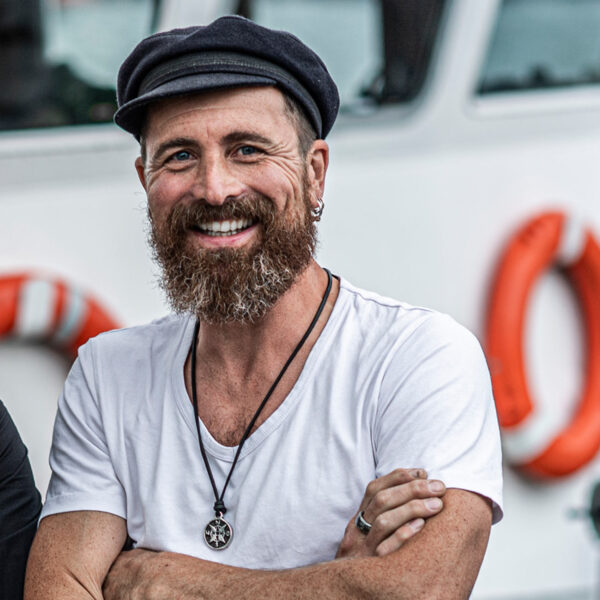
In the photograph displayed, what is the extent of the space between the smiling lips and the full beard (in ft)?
0.03

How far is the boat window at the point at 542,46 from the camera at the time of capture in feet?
16.0

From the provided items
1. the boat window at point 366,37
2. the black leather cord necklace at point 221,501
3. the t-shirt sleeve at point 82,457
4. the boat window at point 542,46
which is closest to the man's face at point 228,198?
the black leather cord necklace at point 221,501

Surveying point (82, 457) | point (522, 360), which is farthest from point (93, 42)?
point (82, 457)

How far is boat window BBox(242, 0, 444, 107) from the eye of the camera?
176 inches

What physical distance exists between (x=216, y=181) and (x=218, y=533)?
2.19 feet

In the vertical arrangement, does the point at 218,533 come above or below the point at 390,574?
below

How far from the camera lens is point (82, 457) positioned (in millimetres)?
2369

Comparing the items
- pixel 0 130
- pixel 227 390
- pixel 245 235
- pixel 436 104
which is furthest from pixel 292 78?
pixel 436 104

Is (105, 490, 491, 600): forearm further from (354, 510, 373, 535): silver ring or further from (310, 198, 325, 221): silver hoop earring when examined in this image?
(310, 198, 325, 221): silver hoop earring

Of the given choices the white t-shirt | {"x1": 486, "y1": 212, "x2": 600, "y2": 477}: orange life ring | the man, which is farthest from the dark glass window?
the white t-shirt

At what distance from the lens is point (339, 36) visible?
15.0ft

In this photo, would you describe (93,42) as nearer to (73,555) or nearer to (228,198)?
(228,198)

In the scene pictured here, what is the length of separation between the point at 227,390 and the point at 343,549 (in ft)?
1.47

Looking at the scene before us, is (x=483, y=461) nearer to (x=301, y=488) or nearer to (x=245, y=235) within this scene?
(x=301, y=488)
